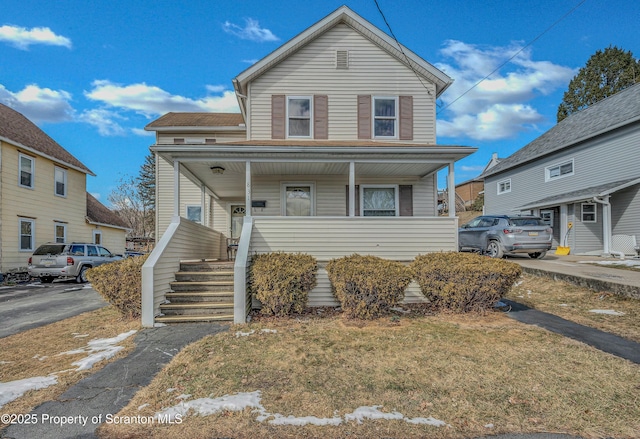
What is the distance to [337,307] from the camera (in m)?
7.14

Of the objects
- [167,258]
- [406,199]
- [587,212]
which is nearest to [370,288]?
[167,258]

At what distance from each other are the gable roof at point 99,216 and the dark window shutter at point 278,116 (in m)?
14.9

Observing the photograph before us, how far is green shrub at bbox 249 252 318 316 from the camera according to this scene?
605cm

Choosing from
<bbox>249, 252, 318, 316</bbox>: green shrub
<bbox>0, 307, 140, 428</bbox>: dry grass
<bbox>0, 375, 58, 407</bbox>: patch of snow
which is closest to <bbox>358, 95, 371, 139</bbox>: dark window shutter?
<bbox>249, 252, 318, 316</bbox>: green shrub

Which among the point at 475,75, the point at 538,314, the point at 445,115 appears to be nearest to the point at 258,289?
the point at 538,314

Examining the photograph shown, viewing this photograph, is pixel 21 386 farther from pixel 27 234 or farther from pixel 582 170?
pixel 582 170

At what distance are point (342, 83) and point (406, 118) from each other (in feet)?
7.89

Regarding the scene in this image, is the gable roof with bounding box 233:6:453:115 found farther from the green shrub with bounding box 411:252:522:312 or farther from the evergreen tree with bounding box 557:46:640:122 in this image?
the evergreen tree with bounding box 557:46:640:122

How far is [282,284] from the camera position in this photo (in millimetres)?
6027

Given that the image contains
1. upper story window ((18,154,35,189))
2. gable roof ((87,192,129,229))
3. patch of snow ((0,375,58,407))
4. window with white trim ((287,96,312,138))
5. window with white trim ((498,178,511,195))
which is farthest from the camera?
window with white trim ((498,178,511,195))

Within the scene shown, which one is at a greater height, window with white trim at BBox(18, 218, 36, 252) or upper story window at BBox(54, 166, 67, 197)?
upper story window at BBox(54, 166, 67, 197)

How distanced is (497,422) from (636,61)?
40477 mm

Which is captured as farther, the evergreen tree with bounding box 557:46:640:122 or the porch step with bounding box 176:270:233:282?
the evergreen tree with bounding box 557:46:640:122

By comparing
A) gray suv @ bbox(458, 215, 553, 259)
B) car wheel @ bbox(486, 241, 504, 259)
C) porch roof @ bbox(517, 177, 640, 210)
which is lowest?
car wheel @ bbox(486, 241, 504, 259)
